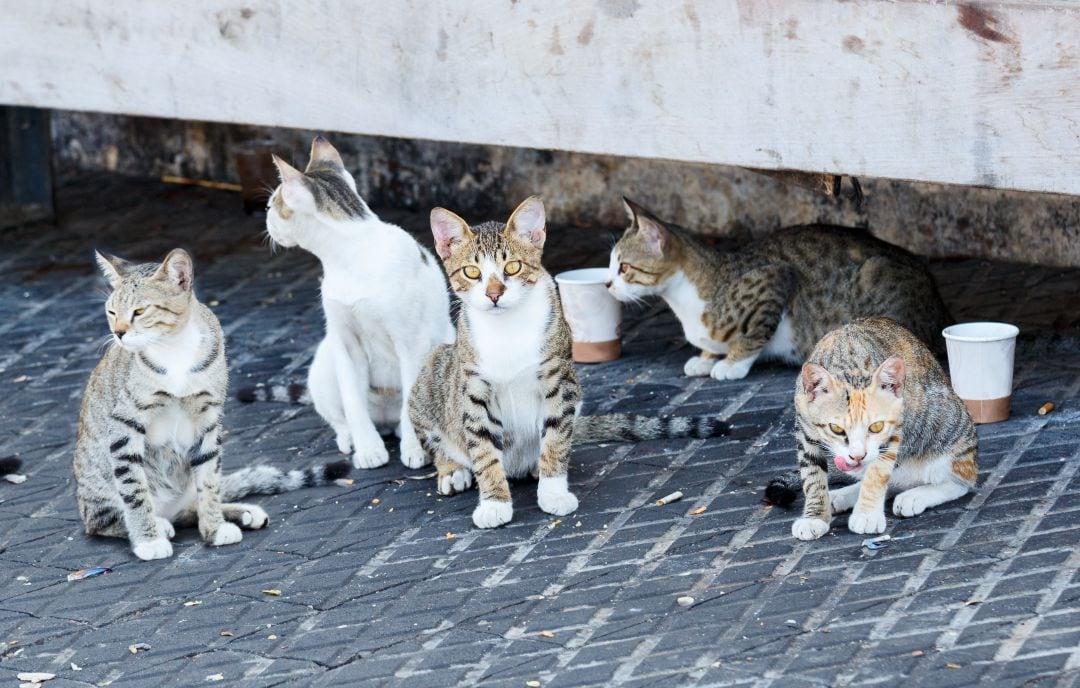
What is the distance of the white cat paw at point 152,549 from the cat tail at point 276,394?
1677mm

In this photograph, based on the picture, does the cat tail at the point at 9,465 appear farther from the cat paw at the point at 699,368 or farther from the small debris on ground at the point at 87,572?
the cat paw at the point at 699,368

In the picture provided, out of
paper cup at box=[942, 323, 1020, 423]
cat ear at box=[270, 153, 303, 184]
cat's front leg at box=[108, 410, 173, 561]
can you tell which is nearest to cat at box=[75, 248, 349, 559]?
cat's front leg at box=[108, 410, 173, 561]

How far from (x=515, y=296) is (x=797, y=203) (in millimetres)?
4015

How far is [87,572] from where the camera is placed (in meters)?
5.54

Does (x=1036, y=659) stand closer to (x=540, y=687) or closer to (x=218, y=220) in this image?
(x=540, y=687)


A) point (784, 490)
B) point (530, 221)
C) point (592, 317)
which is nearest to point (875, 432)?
point (784, 490)

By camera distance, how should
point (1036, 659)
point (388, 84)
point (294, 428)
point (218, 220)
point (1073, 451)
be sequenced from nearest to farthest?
point (1036, 659) → point (1073, 451) → point (294, 428) → point (388, 84) → point (218, 220)

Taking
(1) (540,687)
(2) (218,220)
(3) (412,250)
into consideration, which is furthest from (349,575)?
(2) (218,220)

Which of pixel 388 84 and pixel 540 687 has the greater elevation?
pixel 388 84

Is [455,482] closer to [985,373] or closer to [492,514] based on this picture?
[492,514]

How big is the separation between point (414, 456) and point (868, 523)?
6.80ft

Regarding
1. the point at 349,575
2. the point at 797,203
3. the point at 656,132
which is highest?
the point at 656,132

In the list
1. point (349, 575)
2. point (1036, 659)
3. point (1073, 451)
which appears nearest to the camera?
point (1036, 659)

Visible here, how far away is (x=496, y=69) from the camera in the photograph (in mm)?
7184
